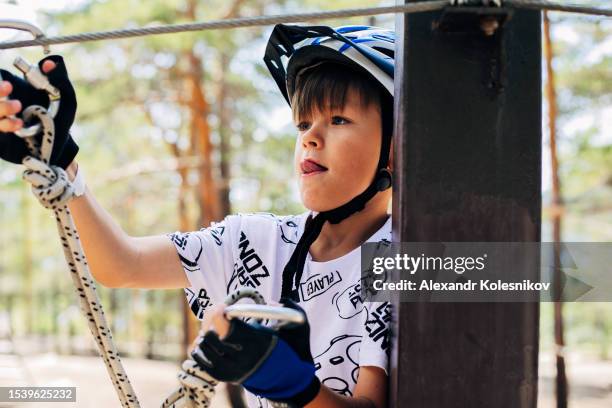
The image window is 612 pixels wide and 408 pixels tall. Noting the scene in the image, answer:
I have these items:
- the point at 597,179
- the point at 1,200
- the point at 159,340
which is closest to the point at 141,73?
the point at 159,340

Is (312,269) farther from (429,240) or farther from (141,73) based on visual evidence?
(141,73)

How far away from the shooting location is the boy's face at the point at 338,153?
1.67 m

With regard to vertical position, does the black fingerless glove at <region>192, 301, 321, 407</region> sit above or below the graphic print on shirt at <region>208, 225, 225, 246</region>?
below

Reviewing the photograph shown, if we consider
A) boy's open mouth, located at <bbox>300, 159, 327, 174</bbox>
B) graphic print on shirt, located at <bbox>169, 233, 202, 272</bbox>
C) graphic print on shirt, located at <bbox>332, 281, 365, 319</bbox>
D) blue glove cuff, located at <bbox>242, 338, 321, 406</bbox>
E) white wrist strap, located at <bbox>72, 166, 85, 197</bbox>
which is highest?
boy's open mouth, located at <bbox>300, 159, 327, 174</bbox>

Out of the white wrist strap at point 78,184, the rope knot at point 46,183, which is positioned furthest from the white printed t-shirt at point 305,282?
the rope knot at point 46,183

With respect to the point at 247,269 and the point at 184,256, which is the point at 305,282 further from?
the point at 184,256

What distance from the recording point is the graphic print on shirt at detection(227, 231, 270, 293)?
175 cm

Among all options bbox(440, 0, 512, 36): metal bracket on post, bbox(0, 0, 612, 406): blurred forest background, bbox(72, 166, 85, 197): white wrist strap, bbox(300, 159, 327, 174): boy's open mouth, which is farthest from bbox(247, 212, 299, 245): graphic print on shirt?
bbox(0, 0, 612, 406): blurred forest background

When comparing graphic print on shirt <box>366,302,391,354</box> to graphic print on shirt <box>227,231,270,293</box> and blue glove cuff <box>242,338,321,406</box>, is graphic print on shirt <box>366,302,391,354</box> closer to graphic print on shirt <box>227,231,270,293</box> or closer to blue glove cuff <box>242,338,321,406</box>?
blue glove cuff <box>242,338,321,406</box>

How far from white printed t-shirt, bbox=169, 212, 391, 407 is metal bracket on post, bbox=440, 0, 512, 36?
0.62 meters

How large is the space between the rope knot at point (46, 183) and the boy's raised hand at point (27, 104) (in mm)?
39

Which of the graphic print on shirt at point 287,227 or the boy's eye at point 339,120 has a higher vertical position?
the boy's eye at point 339,120

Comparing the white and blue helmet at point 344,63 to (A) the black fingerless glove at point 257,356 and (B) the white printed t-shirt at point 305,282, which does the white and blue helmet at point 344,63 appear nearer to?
(B) the white printed t-shirt at point 305,282

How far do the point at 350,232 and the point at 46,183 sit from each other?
82 cm
